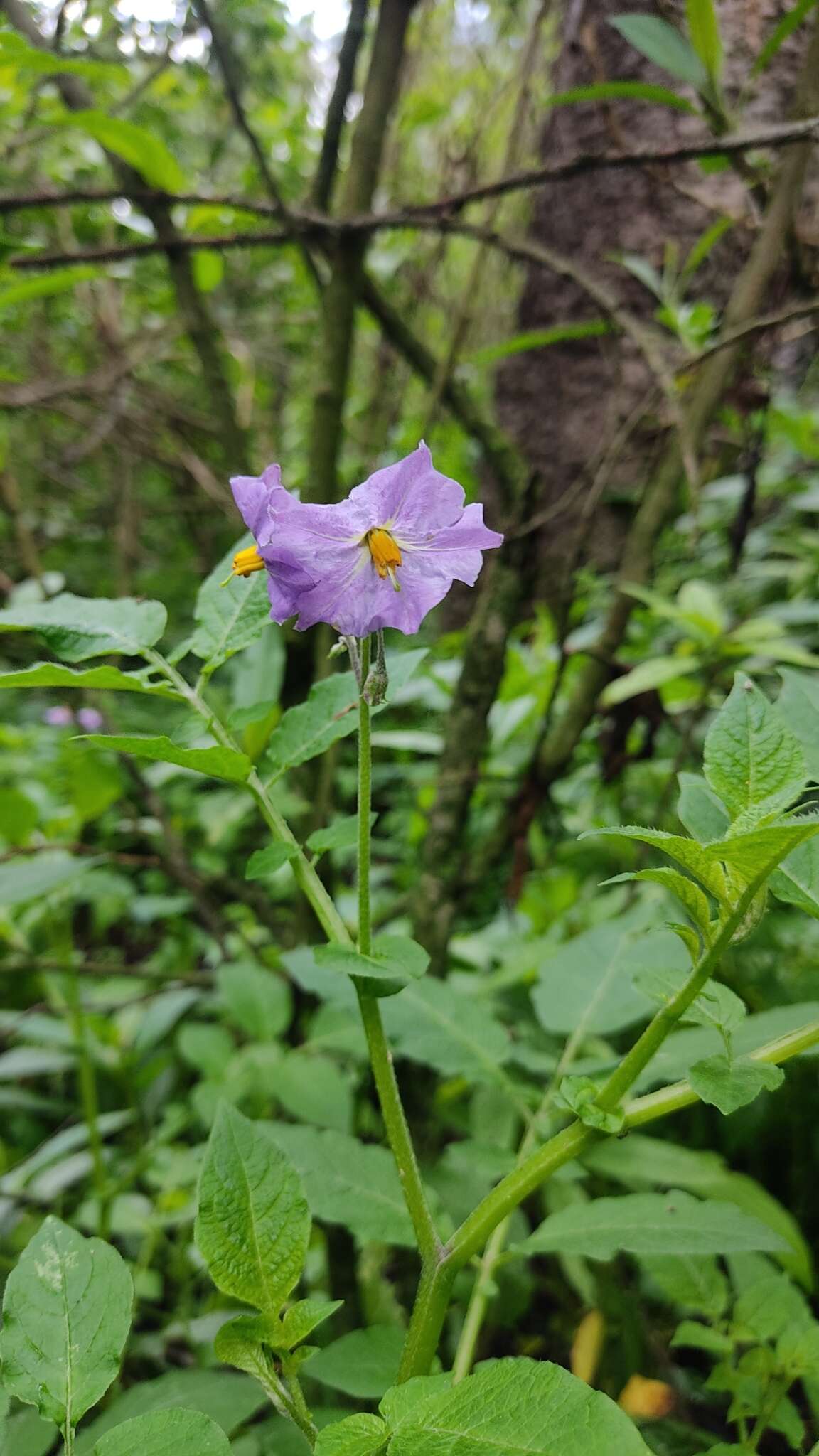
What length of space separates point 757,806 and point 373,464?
1.60 m

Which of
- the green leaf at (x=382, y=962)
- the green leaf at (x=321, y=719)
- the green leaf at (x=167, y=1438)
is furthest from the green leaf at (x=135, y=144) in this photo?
the green leaf at (x=167, y=1438)

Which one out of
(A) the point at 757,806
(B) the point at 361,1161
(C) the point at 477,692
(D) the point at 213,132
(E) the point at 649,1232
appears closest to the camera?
(A) the point at 757,806

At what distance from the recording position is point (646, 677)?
126 cm

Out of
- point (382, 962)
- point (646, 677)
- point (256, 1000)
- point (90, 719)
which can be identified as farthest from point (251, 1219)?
point (90, 719)

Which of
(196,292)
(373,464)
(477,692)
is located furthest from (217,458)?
(477,692)

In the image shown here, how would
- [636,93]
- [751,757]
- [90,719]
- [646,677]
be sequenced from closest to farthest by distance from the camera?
1. [751,757]
2. [636,93]
3. [646,677]
4. [90,719]

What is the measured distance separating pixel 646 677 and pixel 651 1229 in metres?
0.78

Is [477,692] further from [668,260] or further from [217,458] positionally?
[217,458]

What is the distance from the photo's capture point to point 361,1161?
0.76 meters

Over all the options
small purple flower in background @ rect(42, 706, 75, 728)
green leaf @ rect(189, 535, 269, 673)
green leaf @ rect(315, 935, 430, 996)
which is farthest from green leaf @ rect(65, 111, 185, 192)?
small purple flower in background @ rect(42, 706, 75, 728)

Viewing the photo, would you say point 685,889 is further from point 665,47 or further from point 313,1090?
point 665,47

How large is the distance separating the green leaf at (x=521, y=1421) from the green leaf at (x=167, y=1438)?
0.10 m

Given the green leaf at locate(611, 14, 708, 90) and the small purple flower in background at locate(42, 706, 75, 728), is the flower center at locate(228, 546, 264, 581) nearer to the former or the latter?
the green leaf at locate(611, 14, 708, 90)

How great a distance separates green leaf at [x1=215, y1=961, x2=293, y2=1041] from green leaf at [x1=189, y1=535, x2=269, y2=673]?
26.8 inches
